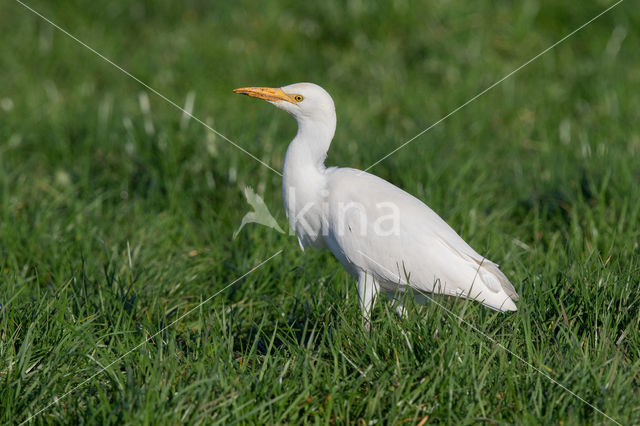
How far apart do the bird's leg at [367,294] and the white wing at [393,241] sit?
4 centimetres

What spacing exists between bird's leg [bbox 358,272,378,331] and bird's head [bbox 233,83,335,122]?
0.75m

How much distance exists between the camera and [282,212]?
15.4 ft

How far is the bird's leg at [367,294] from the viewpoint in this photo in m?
3.17

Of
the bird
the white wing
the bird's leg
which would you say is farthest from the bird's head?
the bird's leg

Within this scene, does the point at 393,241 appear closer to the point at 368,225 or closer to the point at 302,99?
the point at 368,225

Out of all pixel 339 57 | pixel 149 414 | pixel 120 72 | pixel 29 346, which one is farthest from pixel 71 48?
pixel 149 414

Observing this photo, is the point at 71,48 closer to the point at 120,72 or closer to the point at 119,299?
the point at 120,72

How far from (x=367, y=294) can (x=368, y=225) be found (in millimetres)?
305

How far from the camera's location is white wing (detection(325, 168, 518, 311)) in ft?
10.9

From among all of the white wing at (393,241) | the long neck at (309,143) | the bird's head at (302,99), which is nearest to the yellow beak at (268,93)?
the bird's head at (302,99)

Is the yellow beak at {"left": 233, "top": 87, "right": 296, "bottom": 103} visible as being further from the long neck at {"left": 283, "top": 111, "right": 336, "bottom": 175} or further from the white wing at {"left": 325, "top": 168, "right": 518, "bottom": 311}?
the white wing at {"left": 325, "top": 168, "right": 518, "bottom": 311}

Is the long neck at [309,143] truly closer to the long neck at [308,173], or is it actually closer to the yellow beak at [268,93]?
the long neck at [308,173]

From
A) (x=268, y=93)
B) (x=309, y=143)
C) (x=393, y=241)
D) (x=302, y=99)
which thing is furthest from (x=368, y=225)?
(x=268, y=93)

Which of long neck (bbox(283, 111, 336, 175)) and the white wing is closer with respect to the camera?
the white wing
